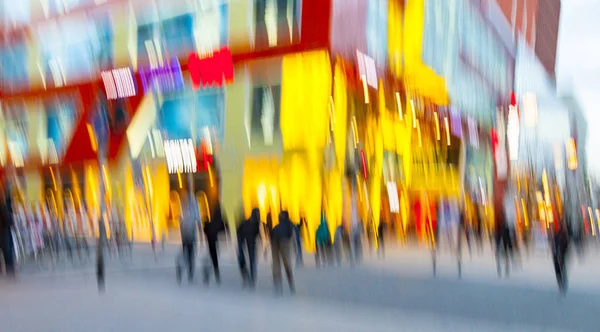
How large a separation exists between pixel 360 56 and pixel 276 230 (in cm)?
1448

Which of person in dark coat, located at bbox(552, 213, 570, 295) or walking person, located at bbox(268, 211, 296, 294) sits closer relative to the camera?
walking person, located at bbox(268, 211, 296, 294)

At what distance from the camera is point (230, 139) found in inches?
991

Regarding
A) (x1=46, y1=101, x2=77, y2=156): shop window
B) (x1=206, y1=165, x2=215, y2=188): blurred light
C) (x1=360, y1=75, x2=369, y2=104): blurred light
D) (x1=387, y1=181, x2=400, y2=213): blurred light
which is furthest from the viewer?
(x1=387, y1=181, x2=400, y2=213): blurred light

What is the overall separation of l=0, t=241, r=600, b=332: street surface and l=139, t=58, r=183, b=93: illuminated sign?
1202 cm

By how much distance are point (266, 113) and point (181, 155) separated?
14.7ft

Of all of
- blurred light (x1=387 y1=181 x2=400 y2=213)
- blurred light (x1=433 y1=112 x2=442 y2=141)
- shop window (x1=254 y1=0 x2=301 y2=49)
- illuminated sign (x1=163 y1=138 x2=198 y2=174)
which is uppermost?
shop window (x1=254 y1=0 x2=301 y2=49)

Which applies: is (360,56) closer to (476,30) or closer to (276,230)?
(276,230)

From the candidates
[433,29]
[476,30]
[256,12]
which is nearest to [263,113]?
[256,12]

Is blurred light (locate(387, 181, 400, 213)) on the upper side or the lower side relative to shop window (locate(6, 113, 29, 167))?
lower

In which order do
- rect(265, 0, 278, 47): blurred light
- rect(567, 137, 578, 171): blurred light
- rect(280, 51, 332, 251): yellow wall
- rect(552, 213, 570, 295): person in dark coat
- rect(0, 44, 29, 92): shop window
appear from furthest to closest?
rect(567, 137, 578, 171): blurred light, rect(0, 44, 29, 92): shop window, rect(265, 0, 278, 47): blurred light, rect(280, 51, 332, 251): yellow wall, rect(552, 213, 570, 295): person in dark coat

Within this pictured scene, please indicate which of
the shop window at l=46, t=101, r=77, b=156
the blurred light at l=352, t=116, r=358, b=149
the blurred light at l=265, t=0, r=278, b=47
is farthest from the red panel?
the blurred light at l=352, t=116, r=358, b=149

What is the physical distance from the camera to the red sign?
81.5 feet

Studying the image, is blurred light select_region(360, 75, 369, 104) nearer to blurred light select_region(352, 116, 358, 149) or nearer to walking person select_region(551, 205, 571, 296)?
blurred light select_region(352, 116, 358, 149)

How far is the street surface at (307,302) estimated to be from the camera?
26.4 ft
